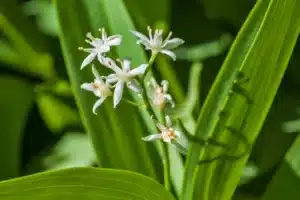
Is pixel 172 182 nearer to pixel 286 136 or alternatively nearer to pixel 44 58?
pixel 286 136

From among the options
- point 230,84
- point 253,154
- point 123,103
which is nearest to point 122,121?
point 123,103

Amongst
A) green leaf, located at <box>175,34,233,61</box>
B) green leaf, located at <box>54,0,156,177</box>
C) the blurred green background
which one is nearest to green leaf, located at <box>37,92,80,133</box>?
the blurred green background

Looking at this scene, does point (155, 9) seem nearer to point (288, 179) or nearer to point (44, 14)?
point (44, 14)

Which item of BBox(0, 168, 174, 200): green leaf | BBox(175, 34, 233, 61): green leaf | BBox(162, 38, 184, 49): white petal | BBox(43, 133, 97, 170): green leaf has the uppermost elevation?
BBox(175, 34, 233, 61): green leaf

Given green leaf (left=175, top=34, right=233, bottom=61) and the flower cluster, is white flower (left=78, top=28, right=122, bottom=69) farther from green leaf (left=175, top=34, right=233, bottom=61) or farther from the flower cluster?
green leaf (left=175, top=34, right=233, bottom=61)

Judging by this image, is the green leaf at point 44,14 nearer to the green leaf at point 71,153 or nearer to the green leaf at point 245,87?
the green leaf at point 71,153

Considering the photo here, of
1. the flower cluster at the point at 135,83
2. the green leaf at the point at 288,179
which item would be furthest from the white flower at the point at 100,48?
the green leaf at the point at 288,179
